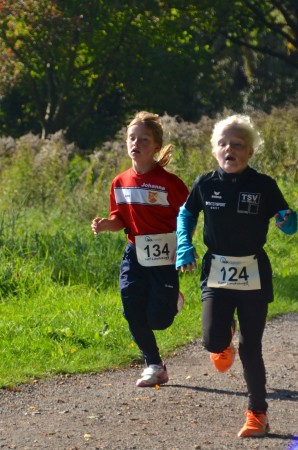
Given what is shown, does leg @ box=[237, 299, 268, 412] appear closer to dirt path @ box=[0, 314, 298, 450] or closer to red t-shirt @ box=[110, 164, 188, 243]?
dirt path @ box=[0, 314, 298, 450]

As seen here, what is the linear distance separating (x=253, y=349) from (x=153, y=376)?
126 centimetres

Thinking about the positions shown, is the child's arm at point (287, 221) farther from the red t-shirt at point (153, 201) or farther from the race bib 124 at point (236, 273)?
the red t-shirt at point (153, 201)

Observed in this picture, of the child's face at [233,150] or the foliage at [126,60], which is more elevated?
the foliage at [126,60]

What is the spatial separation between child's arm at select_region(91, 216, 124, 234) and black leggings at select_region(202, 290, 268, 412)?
45.7 inches

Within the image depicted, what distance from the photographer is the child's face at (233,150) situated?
6.13 m

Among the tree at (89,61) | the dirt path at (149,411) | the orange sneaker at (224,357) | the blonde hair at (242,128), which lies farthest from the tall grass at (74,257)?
the tree at (89,61)

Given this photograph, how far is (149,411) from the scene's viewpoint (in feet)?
21.3

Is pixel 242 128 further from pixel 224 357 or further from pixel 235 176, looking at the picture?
pixel 224 357

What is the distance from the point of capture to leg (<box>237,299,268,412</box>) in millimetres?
6066

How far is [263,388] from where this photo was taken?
19.9ft

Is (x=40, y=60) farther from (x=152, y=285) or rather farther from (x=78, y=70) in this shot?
(x=152, y=285)

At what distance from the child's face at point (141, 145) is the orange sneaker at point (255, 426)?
1.97m

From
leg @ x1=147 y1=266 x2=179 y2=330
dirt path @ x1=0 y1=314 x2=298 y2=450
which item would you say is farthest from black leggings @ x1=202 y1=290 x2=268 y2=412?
leg @ x1=147 y1=266 x2=179 y2=330

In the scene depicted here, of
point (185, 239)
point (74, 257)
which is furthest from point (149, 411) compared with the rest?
point (74, 257)
